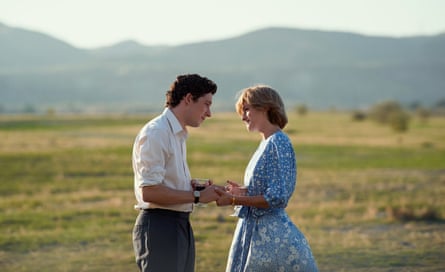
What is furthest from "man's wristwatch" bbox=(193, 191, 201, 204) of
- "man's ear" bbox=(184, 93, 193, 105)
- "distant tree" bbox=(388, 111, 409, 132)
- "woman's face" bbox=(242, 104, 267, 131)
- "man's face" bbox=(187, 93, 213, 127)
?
"distant tree" bbox=(388, 111, 409, 132)

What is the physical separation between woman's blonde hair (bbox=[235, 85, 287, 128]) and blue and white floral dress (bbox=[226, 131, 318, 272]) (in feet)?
0.41

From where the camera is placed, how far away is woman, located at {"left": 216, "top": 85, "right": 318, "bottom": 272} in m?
5.90

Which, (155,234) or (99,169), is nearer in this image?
(155,234)

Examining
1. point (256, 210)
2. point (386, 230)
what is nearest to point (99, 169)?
point (386, 230)

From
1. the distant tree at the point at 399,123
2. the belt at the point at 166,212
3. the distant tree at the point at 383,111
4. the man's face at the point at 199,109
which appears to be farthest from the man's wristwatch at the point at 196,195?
the distant tree at the point at 383,111

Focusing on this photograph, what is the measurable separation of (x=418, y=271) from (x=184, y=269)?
6.44m

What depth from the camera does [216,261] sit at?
12180 millimetres

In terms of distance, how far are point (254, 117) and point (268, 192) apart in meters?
0.58

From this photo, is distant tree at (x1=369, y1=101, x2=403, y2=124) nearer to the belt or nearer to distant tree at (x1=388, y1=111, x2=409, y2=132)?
distant tree at (x1=388, y1=111, x2=409, y2=132)

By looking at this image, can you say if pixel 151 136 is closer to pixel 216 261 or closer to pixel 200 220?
pixel 216 261

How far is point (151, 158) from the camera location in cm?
549

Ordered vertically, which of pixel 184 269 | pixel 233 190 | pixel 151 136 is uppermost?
pixel 151 136

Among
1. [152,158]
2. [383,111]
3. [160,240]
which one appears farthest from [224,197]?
[383,111]

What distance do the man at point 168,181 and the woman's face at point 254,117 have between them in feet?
1.17
